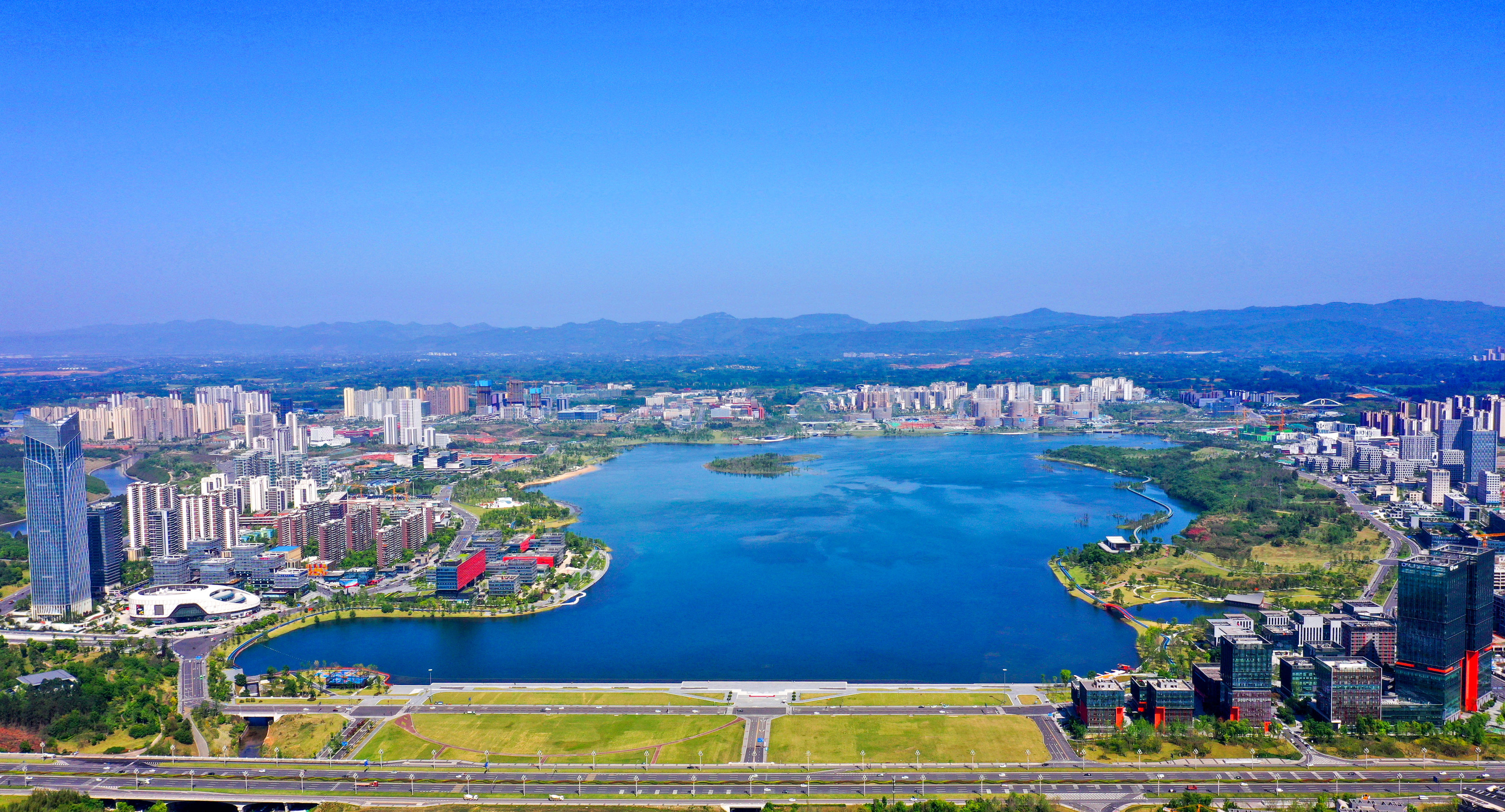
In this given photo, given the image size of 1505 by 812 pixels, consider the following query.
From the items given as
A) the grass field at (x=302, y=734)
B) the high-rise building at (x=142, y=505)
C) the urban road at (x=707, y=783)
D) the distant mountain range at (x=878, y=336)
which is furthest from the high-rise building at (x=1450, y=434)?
the distant mountain range at (x=878, y=336)

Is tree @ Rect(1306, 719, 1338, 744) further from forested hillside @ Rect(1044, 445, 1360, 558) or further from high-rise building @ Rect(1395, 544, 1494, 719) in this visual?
forested hillside @ Rect(1044, 445, 1360, 558)

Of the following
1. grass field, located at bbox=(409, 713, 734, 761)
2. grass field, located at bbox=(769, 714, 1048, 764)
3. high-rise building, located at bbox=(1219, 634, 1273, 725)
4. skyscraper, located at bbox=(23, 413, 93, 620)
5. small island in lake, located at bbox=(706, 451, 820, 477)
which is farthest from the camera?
Answer: small island in lake, located at bbox=(706, 451, 820, 477)

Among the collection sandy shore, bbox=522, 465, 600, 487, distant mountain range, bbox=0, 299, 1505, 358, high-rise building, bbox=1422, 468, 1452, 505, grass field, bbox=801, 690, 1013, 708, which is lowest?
grass field, bbox=801, 690, 1013, 708

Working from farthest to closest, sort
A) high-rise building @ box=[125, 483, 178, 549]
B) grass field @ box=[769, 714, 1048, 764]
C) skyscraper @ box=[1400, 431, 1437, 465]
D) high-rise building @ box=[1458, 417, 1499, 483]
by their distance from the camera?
skyscraper @ box=[1400, 431, 1437, 465]
high-rise building @ box=[1458, 417, 1499, 483]
high-rise building @ box=[125, 483, 178, 549]
grass field @ box=[769, 714, 1048, 764]

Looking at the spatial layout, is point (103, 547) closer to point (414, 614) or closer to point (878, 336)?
point (414, 614)

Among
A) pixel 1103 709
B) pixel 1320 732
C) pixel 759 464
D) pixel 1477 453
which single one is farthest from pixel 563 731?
pixel 1477 453

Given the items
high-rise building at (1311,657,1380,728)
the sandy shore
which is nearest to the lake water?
the sandy shore

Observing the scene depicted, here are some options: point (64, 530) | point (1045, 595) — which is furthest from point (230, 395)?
point (1045, 595)

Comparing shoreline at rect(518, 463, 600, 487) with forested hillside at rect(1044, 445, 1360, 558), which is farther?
shoreline at rect(518, 463, 600, 487)
